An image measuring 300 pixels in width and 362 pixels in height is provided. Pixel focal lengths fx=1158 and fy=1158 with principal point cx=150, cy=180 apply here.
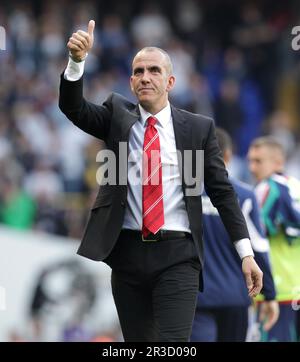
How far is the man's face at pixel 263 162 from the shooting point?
9.36 meters

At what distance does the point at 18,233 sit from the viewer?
43.7ft

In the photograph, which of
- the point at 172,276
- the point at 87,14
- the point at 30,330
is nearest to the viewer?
the point at 172,276

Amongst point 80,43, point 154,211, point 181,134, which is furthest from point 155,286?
point 80,43

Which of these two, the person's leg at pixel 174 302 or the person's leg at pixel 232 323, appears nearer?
the person's leg at pixel 174 302

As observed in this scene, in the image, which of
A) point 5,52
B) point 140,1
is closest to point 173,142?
point 5,52

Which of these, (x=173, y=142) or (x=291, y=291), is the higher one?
(x=173, y=142)

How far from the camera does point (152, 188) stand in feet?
21.4

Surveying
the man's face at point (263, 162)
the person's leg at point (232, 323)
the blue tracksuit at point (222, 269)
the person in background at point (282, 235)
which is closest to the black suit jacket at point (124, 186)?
the blue tracksuit at point (222, 269)

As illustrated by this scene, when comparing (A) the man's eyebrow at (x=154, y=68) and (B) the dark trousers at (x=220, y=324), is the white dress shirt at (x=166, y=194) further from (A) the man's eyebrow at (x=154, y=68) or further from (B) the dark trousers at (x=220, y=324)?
(B) the dark trousers at (x=220, y=324)

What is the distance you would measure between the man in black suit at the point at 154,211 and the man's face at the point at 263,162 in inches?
107

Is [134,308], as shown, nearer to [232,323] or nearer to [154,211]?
[154,211]
